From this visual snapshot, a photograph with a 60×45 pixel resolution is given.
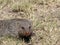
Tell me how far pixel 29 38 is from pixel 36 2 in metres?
2.13

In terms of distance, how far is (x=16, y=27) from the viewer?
688 cm

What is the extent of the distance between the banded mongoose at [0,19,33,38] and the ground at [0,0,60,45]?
0.20 metres

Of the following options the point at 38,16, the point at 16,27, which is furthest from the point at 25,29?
the point at 38,16

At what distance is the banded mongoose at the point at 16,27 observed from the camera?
640 centimetres

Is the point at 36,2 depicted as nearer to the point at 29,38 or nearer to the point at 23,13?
the point at 23,13

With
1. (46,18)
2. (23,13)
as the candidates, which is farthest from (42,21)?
(23,13)

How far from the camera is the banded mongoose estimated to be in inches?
252

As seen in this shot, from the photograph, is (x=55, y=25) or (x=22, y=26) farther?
(x=55, y=25)

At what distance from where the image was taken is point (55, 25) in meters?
7.22

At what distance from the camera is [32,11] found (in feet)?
26.3

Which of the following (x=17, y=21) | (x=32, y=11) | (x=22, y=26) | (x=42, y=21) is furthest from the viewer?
(x=32, y=11)

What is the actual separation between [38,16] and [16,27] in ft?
3.72

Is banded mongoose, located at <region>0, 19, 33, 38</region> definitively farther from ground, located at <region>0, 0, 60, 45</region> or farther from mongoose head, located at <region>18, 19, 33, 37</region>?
ground, located at <region>0, 0, 60, 45</region>

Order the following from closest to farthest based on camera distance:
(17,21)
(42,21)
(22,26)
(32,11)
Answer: (22,26) < (17,21) < (42,21) < (32,11)
